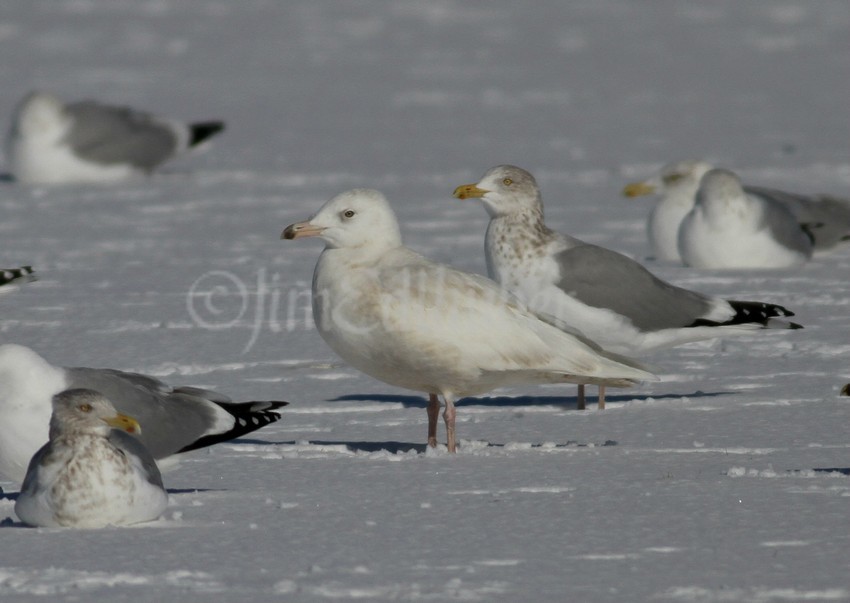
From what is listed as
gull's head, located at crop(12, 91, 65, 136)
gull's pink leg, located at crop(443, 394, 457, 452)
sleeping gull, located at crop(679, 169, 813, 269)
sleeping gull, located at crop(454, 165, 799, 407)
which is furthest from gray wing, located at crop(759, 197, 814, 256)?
gull's head, located at crop(12, 91, 65, 136)

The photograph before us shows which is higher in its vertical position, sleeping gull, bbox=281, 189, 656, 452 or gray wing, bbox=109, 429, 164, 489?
sleeping gull, bbox=281, 189, 656, 452

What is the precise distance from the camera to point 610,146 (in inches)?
615

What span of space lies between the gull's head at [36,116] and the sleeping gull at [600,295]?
763 centimetres

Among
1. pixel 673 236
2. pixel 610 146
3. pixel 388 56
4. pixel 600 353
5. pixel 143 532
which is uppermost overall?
pixel 388 56

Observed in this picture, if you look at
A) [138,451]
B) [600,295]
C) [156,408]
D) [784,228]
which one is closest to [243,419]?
[156,408]

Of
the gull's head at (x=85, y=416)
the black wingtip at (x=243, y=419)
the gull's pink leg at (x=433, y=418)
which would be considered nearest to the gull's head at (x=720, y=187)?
the gull's pink leg at (x=433, y=418)

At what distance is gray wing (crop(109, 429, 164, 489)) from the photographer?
4.82 metres

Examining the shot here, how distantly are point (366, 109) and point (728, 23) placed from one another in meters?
8.76

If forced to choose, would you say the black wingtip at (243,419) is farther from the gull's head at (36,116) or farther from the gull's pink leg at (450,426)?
the gull's head at (36,116)

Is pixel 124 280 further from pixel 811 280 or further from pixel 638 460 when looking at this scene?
pixel 638 460

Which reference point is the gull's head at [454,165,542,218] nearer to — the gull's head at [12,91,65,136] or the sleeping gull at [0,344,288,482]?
the sleeping gull at [0,344,288,482]

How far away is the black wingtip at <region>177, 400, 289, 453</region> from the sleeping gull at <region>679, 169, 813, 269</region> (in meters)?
5.22

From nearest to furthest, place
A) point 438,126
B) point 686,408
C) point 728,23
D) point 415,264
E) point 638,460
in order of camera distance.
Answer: point 638,460 < point 415,264 < point 686,408 < point 438,126 < point 728,23

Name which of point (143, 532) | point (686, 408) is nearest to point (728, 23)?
point (686, 408)
